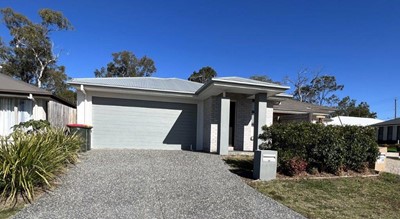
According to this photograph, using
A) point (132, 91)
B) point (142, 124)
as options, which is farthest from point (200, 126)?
point (132, 91)

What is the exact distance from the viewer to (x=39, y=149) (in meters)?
6.31

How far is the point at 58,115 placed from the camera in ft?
39.8

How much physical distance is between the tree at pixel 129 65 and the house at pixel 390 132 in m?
34.6

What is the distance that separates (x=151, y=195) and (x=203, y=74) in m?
41.7

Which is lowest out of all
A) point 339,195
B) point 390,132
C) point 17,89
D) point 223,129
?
point 390,132

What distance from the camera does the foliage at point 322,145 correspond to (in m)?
8.66

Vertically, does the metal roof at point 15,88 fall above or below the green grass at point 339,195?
above

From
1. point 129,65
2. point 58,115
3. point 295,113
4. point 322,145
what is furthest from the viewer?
point 129,65

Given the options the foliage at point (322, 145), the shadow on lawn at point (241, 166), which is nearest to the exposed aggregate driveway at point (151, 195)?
the shadow on lawn at point (241, 166)

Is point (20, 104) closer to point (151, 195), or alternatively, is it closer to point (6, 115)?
point (6, 115)

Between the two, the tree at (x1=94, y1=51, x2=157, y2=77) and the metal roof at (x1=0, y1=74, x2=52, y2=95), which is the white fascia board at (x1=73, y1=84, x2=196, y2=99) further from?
the tree at (x1=94, y1=51, x2=157, y2=77)

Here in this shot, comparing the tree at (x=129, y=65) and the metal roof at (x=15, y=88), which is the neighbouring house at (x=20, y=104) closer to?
the metal roof at (x=15, y=88)

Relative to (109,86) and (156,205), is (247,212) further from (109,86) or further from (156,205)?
(109,86)

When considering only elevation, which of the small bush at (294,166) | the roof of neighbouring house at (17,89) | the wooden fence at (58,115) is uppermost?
the roof of neighbouring house at (17,89)
